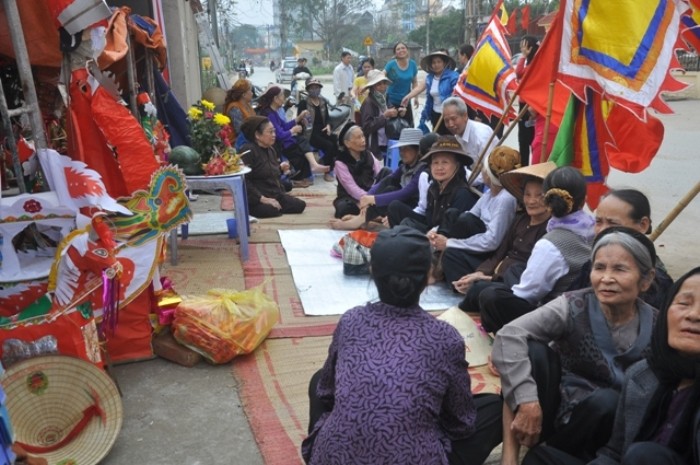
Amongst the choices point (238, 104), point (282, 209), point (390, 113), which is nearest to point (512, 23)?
point (390, 113)

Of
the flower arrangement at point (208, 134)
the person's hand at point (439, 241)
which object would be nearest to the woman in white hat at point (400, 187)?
the person's hand at point (439, 241)

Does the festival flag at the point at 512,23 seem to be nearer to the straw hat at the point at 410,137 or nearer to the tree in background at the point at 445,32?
the straw hat at the point at 410,137

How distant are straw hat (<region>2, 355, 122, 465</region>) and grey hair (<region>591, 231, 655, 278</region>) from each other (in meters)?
2.07

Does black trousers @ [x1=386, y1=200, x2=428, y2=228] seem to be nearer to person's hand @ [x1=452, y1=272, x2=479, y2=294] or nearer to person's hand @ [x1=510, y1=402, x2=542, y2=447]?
person's hand @ [x1=452, y1=272, x2=479, y2=294]

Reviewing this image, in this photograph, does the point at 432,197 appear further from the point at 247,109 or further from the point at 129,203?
the point at 247,109

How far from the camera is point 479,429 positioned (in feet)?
7.41

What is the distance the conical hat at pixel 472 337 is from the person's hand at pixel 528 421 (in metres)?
1.24

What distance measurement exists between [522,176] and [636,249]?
1.57 metres

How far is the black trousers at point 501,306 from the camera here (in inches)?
129

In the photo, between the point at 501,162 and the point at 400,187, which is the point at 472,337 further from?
the point at 400,187

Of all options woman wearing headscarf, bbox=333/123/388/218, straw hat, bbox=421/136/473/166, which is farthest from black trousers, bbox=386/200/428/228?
woman wearing headscarf, bbox=333/123/388/218

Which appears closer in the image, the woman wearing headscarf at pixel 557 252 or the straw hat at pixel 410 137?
the woman wearing headscarf at pixel 557 252

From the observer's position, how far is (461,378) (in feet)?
6.55

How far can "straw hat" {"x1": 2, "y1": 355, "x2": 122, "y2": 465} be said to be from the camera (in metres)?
2.64
